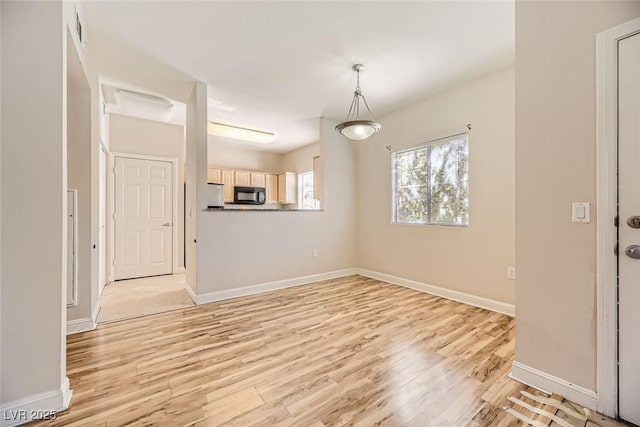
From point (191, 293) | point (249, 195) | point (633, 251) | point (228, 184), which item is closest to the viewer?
point (633, 251)

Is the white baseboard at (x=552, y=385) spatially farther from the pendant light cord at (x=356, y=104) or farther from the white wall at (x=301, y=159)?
the white wall at (x=301, y=159)

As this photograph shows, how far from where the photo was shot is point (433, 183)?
146 inches

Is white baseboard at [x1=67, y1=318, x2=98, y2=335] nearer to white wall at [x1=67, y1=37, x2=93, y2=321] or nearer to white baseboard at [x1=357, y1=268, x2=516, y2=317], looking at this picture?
white wall at [x1=67, y1=37, x2=93, y2=321]

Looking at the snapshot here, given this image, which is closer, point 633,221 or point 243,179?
point 633,221

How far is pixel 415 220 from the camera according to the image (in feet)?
13.0

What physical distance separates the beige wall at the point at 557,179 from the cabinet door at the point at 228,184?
5.34 m

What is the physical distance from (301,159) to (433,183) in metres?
3.63

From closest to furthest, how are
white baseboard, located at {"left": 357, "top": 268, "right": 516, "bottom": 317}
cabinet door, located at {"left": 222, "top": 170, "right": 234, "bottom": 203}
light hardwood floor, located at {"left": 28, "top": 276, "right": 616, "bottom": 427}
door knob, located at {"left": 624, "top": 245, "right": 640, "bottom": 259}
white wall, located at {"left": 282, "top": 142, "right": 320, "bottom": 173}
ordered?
door knob, located at {"left": 624, "top": 245, "right": 640, "bottom": 259} → light hardwood floor, located at {"left": 28, "top": 276, "right": 616, "bottom": 427} → white baseboard, located at {"left": 357, "top": 268, "right": 516, "bottom": 317} → cabinet door, located at {"left": 222, "top": 170, "right": 234, "bottom": 203} → white wall, located at {"left": 282, "top": 142, "right": 320, "bottom": 173}

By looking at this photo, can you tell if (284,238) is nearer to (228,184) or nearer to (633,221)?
(228,184)

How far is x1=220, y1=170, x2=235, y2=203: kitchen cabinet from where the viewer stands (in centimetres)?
595

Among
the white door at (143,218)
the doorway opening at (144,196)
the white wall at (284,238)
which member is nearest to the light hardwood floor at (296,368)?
the white wall at (284,238)

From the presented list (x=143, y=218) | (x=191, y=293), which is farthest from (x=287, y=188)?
(x=191, y=293)

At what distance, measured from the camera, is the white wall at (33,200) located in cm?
143

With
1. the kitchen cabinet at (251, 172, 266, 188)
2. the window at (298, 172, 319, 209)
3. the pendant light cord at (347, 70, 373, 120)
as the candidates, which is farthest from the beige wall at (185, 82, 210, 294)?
the window at (298, 172, 319, 209)
